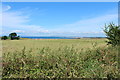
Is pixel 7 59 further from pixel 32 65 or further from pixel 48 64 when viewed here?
pixel 48 64

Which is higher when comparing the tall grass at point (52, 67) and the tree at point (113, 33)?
the tree at point (113, 33)

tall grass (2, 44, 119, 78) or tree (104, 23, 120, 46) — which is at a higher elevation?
tree (104, 23, 120, 46)

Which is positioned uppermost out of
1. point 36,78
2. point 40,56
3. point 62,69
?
point 40,56

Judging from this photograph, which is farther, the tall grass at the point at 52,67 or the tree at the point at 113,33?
the tree at the point at 113,33

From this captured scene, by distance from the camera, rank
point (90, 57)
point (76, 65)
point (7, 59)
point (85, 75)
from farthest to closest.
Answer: point (90, 57)
point (7, 59)
point (76, 65)
point (85, 75)

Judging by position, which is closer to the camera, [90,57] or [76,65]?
[76,65]

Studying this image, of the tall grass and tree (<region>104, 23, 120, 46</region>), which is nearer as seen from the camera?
the tall grass

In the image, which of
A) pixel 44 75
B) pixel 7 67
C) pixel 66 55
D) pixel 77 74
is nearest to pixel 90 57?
pixel 66 55

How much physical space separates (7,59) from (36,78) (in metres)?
0.97

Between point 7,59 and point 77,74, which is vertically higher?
point 7,59

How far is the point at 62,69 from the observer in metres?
2.72

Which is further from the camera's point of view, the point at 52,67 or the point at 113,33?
the point at 113,33

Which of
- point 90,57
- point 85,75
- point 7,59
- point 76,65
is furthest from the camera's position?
point 90,57

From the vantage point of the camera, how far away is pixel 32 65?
289cm
